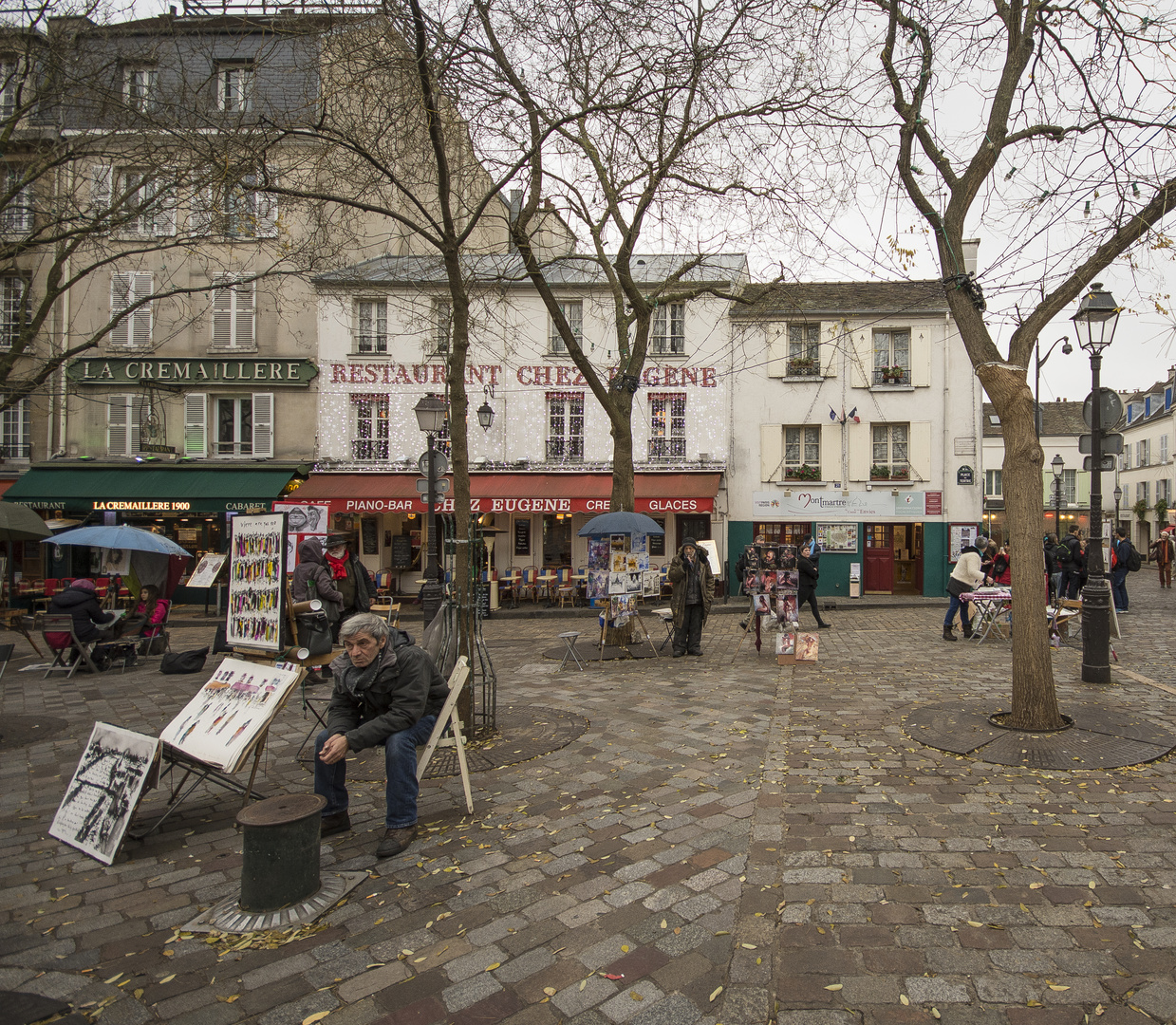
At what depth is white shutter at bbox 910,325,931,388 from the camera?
65.3 ft

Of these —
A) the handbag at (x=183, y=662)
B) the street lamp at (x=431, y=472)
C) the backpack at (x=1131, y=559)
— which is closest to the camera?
the handbag at (x=183, y=662)

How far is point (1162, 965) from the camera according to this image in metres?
2.80

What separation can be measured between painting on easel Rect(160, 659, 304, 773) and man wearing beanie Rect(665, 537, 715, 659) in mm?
6440

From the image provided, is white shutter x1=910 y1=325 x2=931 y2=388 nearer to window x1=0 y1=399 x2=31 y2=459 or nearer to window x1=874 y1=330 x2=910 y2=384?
window x1=874 y1=330 x2=910 y2=384

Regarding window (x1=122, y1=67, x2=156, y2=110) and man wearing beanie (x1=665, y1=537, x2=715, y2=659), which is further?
man wearing beanie (x1=665, y1=537, x2=715, y2=659)

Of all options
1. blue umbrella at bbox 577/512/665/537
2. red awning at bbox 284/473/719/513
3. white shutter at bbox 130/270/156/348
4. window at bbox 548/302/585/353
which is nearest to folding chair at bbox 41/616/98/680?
blue umbrella at bbox 577/512/665/537

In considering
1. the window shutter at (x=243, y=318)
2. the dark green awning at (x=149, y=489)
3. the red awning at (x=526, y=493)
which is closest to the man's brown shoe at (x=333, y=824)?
the red awning at (x=526, y=493)

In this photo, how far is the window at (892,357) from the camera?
66.0 feet

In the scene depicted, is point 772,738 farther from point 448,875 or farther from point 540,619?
point 540,619

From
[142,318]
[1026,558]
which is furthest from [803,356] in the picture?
[142,318]

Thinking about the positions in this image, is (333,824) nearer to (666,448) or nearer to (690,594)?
(690,594)

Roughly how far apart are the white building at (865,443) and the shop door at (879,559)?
1.0 inches

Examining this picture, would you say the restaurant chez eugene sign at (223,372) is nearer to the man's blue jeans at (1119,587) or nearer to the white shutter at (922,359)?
the white shutter at (922,359)

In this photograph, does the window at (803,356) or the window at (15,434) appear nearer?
the window at (15,434)
